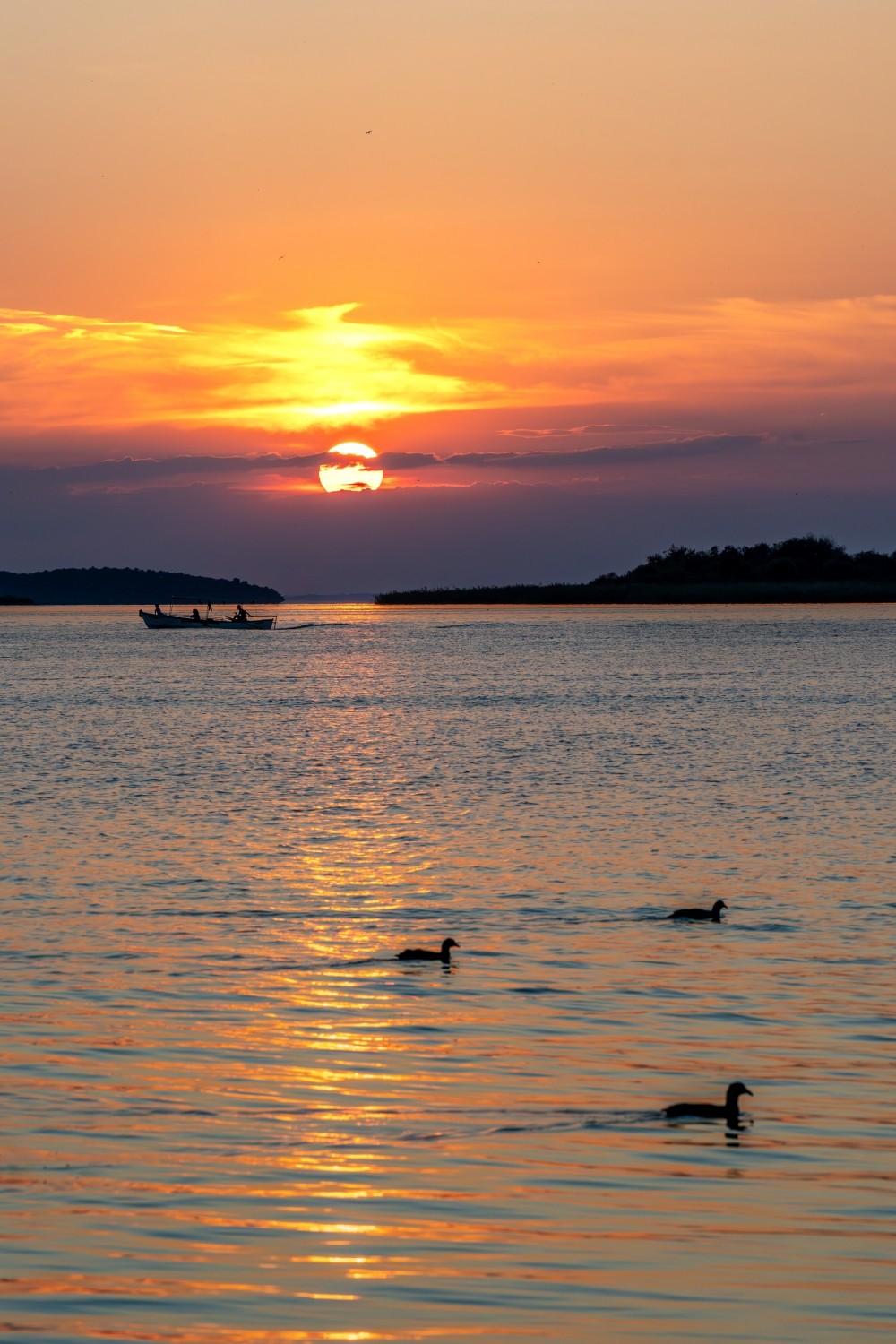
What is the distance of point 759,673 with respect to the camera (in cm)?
11131

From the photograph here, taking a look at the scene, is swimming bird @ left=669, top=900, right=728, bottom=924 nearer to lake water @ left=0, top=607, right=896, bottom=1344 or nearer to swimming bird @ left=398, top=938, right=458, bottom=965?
lake water @ left=0, top=607, right=896, bottom=1344

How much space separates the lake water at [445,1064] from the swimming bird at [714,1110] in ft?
0.41

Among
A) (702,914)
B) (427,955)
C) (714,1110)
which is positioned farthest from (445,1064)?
(702,914)

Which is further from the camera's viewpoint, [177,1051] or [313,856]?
[313,856]

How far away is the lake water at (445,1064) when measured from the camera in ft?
35.1

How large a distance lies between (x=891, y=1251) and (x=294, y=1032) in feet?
26.1

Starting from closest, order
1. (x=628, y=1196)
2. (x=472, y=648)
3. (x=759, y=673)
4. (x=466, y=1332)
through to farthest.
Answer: (x=466, y=1332) → (x=628, y=1196) → (x=759, y=673) → (x=472, y=648)

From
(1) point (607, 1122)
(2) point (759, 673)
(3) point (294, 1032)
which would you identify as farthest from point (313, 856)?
(2) point (759, 673)

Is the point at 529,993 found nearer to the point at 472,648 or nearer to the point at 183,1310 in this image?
the point at 183,1310

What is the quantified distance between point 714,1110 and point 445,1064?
3.15m

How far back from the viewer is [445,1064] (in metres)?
16.4

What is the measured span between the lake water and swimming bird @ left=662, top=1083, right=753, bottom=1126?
125mm

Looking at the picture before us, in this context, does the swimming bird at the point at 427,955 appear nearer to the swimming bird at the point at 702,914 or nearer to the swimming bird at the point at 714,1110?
the swimming bird at the point at 702,914

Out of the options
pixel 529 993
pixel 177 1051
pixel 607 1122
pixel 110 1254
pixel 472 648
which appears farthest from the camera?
pixel 472 648
